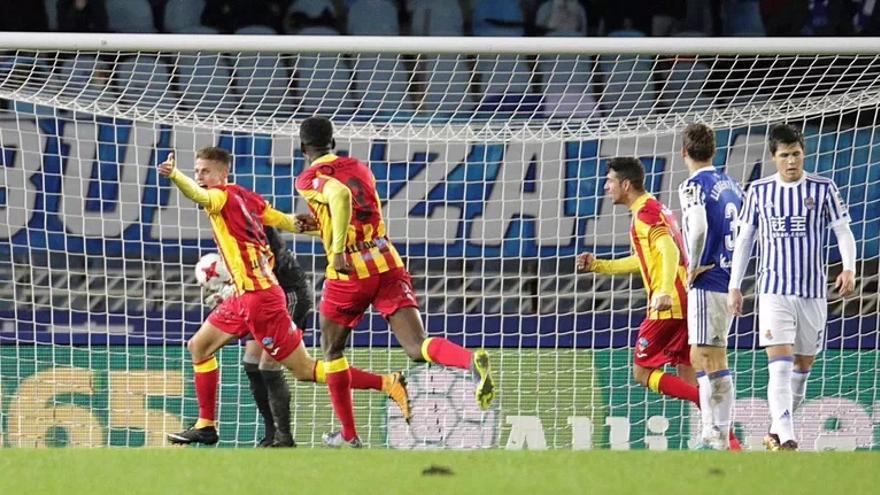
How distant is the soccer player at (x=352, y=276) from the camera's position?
6938 mm

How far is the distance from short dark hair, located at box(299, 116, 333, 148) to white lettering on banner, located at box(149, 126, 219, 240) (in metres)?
2.54

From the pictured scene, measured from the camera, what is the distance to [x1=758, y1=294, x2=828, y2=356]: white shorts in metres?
6.63

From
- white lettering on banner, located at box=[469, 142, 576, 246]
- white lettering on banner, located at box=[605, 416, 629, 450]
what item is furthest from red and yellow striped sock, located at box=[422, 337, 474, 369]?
white lettering on banner, located at box=[469, 142, 576, 246]

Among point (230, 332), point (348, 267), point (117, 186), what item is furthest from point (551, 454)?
point (117, 186)

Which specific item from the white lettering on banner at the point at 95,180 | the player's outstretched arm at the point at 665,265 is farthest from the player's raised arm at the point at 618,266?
the white lettering on banner at the point at 95,180

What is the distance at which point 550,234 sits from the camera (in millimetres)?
9805

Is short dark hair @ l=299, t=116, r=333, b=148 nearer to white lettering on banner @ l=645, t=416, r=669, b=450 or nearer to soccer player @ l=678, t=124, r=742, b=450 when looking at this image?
soccer player @ l=678, t=124, r=742, b=450

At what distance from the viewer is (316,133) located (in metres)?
7.02

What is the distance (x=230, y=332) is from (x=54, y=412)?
212 cm

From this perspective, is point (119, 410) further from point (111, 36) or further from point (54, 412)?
point (111, 36)

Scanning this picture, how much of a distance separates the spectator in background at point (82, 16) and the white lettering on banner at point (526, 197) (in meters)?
3.57

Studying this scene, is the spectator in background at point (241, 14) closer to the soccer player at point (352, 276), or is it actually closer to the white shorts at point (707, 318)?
the soccer player at point (352, 276)

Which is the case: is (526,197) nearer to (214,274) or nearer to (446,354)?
(214,274)

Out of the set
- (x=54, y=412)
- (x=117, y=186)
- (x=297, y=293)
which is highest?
(x=117, y=186)
